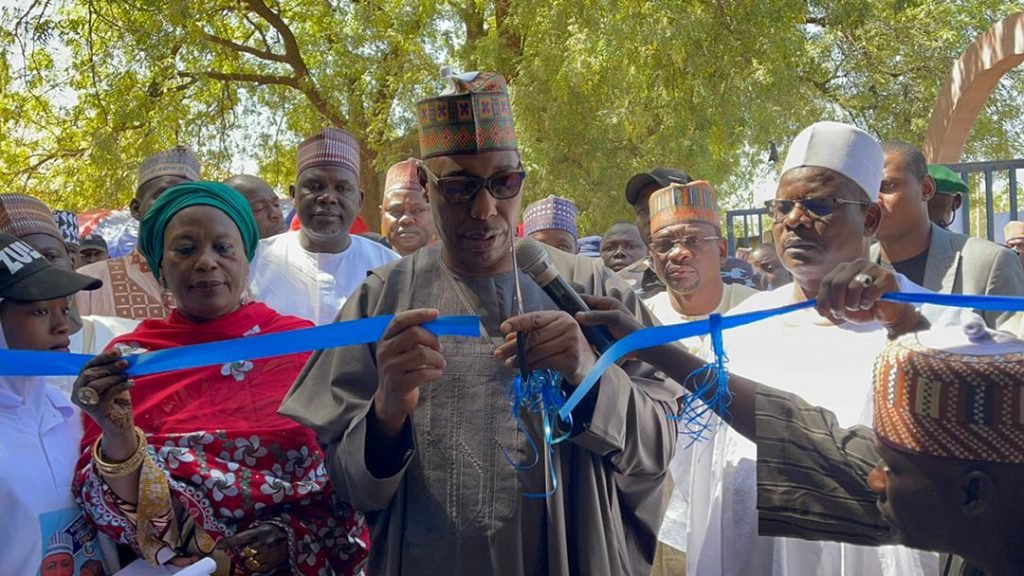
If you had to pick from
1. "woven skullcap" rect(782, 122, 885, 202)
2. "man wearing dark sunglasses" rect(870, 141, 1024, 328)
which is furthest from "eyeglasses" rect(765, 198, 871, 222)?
"man wearing dark sunglasses" rect(870, 141, 1024, 328)

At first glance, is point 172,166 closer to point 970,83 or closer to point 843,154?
point 843,154

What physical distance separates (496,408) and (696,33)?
403 inches

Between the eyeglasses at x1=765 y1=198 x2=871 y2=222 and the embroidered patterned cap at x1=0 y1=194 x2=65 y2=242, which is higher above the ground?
the embroidered patterned cap at x1=0 y1=194 x2=65 y2=242

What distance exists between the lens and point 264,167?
A: 62.5 ft

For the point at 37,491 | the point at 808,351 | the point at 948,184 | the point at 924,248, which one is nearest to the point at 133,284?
the point at 37,491

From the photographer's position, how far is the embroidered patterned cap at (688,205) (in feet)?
17.5

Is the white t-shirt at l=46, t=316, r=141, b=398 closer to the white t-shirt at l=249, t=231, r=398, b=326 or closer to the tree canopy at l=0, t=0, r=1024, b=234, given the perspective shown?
the white t-shirt at l=249, t=231, r=398, b=326

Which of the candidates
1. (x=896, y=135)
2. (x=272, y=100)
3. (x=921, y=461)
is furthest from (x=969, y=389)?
Answer: (x=272, y=100)

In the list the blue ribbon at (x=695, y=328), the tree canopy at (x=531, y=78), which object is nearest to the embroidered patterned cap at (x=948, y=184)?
the blue ribbon at (x=695, y=328)

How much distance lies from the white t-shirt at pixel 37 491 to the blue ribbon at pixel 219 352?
29cm

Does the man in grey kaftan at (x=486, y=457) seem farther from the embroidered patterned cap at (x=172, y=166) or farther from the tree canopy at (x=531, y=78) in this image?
the tree canopy at (x=531, y=78)

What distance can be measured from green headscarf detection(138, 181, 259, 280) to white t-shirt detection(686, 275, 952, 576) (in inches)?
70.0

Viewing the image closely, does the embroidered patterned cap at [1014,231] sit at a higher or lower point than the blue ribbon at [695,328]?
higher

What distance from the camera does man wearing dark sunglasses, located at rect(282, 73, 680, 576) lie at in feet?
9.50
